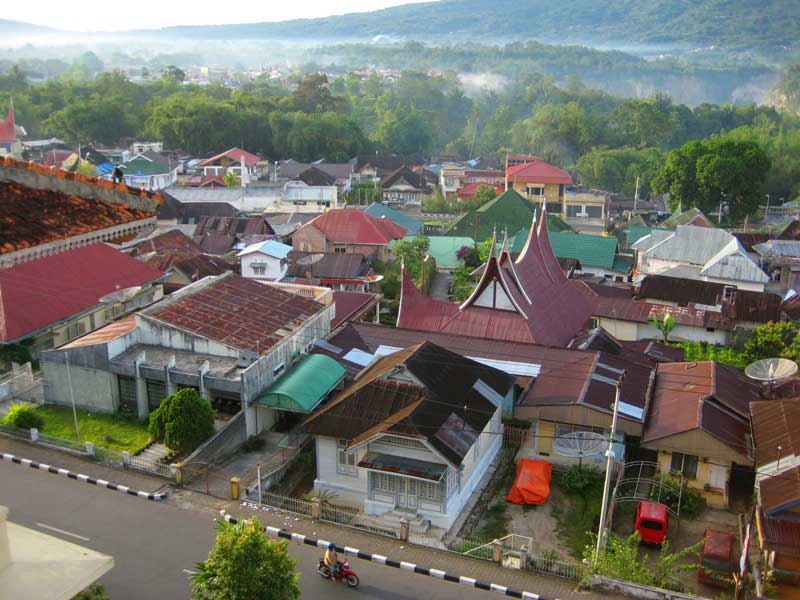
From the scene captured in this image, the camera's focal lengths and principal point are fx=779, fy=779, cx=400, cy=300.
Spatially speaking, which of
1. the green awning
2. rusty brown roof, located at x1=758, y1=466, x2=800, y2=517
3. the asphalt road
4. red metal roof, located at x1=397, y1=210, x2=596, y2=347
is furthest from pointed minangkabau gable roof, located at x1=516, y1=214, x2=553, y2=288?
the asphalt road

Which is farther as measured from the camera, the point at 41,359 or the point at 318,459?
the point at 41,359

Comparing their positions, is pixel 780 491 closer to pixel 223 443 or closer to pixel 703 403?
pixel 703 403

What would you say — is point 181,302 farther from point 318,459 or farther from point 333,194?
point 333,194

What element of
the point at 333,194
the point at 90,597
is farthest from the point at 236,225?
the point at 90,597

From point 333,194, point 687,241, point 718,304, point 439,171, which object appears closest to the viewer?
point 718,304

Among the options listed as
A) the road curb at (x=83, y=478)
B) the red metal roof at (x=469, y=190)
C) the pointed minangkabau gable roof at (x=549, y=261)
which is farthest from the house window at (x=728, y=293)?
the red metal roof at (x=469, y=190)

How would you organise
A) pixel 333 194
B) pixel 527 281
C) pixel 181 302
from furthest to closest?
pixel 333 194 → pixel 527 281 → pixel 181 302

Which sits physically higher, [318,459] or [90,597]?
[90,597]

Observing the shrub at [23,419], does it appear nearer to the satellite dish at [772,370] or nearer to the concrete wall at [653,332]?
the satellite dish at [772,370]
